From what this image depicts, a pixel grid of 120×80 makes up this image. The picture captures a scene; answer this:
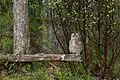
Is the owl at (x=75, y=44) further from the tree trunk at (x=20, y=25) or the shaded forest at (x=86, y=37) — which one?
the tree trunk at (x=20, y=25)

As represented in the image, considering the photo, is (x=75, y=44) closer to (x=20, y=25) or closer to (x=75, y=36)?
(x=75, y=36)

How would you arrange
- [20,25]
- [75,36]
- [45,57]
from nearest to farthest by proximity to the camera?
→ [75,36]
[45,57]
[20,25]

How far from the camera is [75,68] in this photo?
8172 mm

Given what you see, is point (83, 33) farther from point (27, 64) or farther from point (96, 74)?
point (27, 64)

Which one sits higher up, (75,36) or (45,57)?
(75,36)

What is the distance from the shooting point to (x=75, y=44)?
7766mm

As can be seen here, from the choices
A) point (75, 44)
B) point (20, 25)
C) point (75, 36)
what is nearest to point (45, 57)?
point (75, 44)

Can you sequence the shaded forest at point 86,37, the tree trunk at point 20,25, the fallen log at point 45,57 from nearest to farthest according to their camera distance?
the shaded forest at point 86,37 < the fallen log at point 45,57 < the tree trunk at point 20,25

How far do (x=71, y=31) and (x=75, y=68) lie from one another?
1.28 metres

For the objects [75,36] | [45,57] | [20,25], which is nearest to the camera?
[75,36]

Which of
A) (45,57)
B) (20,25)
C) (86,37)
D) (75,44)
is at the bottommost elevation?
(45,57)

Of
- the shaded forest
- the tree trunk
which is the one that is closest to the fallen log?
the shaded forest

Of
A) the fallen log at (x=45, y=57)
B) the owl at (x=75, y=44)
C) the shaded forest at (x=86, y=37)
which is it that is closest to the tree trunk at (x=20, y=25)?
the shaded forest at (x=86, y=37)

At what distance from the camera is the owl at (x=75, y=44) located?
761 centimetres
